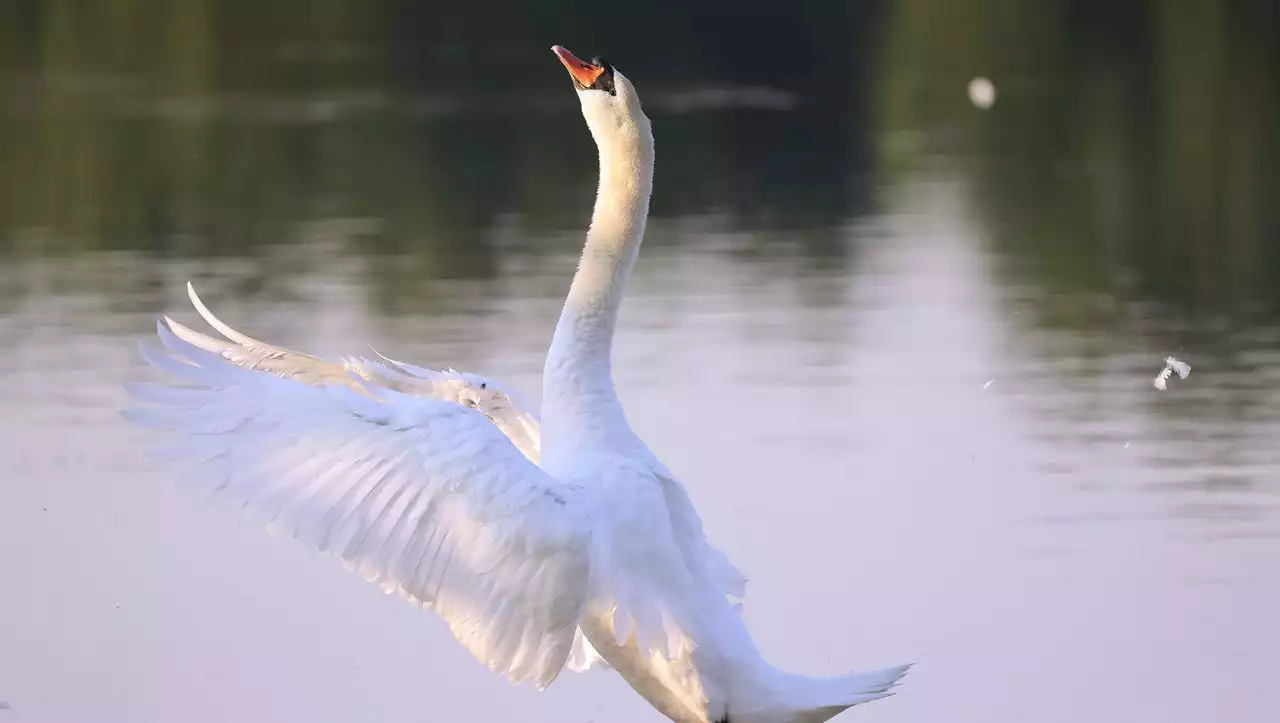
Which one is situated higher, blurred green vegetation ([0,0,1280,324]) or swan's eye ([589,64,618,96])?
blurred green vegetation ([0,0,1280,324])

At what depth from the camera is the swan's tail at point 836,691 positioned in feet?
25.5

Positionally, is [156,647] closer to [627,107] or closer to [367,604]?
[367,604]

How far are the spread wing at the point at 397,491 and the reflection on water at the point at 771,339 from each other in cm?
230

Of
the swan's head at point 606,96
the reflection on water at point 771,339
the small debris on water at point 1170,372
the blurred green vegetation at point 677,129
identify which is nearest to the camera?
the swan's head at point 606,96

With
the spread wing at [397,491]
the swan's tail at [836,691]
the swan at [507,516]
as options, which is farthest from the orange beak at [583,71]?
the swan's tail at [836,691]

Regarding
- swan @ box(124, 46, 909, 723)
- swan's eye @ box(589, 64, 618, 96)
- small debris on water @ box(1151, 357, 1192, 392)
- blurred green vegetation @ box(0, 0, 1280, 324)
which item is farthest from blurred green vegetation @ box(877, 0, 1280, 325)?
swan @ box(124, 46, 909, 723)

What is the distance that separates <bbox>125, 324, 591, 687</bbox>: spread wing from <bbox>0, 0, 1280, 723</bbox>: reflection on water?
230 cm

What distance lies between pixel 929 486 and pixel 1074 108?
22.5 meters

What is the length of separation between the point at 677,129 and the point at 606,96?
26.4 metres

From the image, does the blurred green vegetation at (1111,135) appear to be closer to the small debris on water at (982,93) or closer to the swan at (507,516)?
the small debris on water at (982,93)

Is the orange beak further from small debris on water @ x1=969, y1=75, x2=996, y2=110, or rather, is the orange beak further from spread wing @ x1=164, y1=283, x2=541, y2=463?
small debris on water @ x1=969, y1=75, x2=996, y2=110

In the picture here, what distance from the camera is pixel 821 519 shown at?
40.6ft

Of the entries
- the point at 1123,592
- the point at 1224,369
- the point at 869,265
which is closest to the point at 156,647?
the point at 1123,592

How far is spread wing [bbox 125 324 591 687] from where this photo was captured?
287 inches
